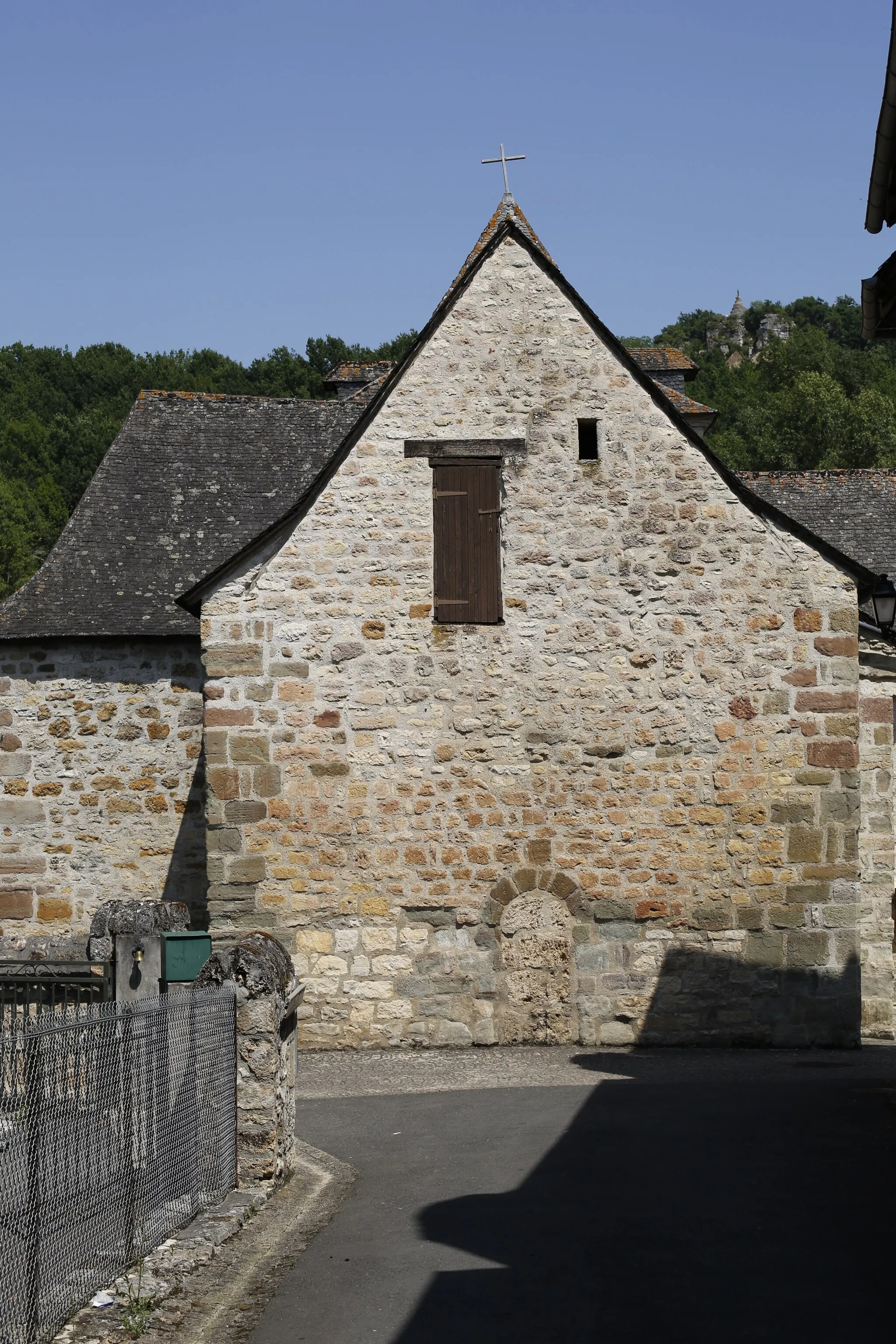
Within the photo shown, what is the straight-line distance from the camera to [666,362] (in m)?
24.9

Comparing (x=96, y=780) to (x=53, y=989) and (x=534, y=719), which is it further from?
(x=53, y=989)

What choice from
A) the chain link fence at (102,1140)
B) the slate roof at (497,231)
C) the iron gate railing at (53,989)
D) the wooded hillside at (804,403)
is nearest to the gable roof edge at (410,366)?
the slate roof at (497,231)

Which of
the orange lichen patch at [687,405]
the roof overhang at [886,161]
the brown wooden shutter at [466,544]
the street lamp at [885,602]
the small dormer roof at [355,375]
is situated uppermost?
the small dormer roof at [355,375]

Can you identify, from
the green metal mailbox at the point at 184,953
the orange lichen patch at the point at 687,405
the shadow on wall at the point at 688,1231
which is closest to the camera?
the shadow on wall at the point at 688,1231

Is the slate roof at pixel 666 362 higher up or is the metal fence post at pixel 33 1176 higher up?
the slate roof at pixel 666 362

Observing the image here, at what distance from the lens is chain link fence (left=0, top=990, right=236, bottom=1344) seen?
470 centimetres

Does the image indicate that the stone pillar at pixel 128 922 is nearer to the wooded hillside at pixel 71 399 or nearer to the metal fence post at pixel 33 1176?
the metal fence post at pixel 33 1176

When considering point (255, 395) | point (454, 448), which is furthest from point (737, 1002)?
point (255, 395)

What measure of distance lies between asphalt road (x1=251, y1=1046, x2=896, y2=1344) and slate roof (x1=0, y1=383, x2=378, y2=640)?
6303mm

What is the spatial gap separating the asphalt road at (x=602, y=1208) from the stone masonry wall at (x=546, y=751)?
98 centimetres

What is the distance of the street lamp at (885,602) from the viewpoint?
41.1 ft

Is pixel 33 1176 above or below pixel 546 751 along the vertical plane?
below

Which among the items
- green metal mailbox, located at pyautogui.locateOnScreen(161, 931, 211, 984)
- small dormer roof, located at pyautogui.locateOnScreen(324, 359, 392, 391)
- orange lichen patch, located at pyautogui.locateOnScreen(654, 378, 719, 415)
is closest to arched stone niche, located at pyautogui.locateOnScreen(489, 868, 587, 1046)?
green metal mailbox, located at pyautogui.locateOnScreen(161, 931, 211, 984)

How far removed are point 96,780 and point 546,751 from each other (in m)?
5.36
